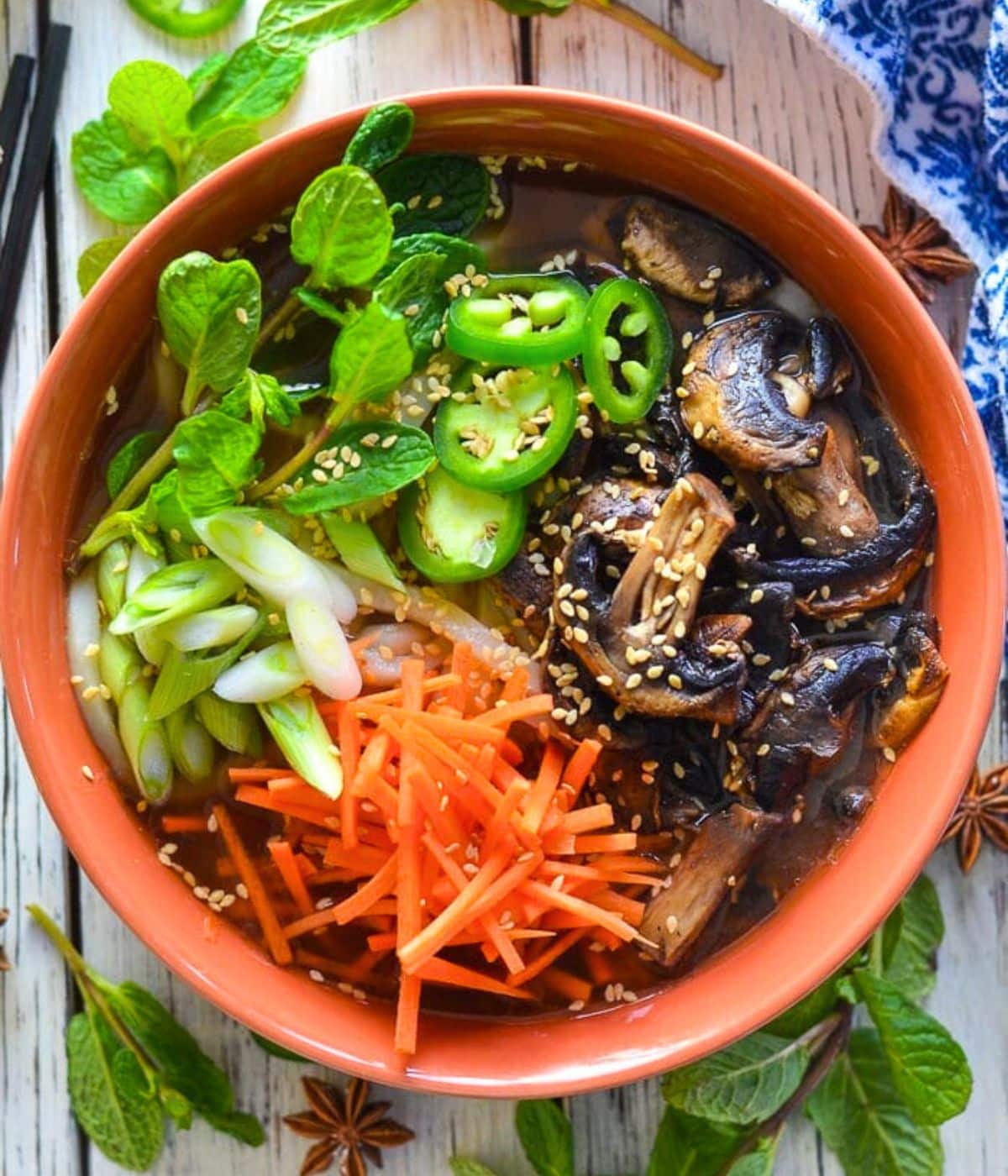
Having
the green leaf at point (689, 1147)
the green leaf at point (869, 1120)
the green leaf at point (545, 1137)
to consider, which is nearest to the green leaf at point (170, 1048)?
the green leaf at point (545, 1137)

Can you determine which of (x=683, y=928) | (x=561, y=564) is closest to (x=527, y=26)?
(x=561, y=564)

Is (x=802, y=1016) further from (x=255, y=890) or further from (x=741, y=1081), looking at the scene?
(x=255, y=890)

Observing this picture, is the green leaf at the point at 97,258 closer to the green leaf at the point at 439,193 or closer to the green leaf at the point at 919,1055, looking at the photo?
the green leaf at the point at 439,193

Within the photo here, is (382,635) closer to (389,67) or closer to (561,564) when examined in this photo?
(561,564)

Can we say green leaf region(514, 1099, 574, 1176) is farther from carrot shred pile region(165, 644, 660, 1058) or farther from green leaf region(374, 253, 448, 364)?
green leaf region(374, 253, 448, 364)

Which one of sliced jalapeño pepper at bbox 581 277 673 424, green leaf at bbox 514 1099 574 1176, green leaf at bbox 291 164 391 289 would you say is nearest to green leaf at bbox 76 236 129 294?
green leaf at bbox 291 164 391 289

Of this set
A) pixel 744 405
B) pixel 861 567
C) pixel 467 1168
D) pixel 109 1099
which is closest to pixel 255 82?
pixel 744 405
